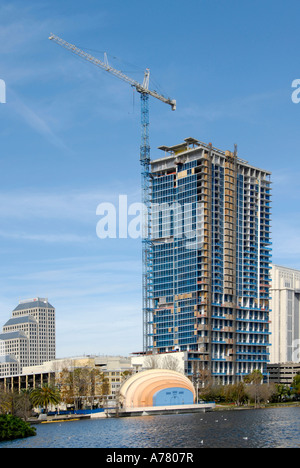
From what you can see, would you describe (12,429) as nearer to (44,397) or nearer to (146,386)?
(146,386)

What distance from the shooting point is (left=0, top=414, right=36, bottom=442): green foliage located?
4168 inches

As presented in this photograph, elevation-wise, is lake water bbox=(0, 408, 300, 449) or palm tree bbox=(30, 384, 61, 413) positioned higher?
lake water bbox=(0, 408, 300, 449)

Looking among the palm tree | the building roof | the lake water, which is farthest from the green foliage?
the palm tree

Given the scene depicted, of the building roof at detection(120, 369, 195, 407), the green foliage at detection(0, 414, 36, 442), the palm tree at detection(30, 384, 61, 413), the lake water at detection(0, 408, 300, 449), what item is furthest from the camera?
the palm tree at detection(30, 384, 61, 413)

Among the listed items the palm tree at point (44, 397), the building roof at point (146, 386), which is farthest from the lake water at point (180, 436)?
the palm tree at point (44, 397)

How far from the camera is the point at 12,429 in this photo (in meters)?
108

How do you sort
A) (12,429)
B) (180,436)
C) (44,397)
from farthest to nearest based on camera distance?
(44,397), (12,429), (180,436)

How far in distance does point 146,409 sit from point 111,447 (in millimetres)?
87288

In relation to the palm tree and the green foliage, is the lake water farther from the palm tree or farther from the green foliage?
the palm tree

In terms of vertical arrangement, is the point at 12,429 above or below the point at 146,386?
above

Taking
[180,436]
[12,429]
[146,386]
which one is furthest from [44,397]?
[180,436]
